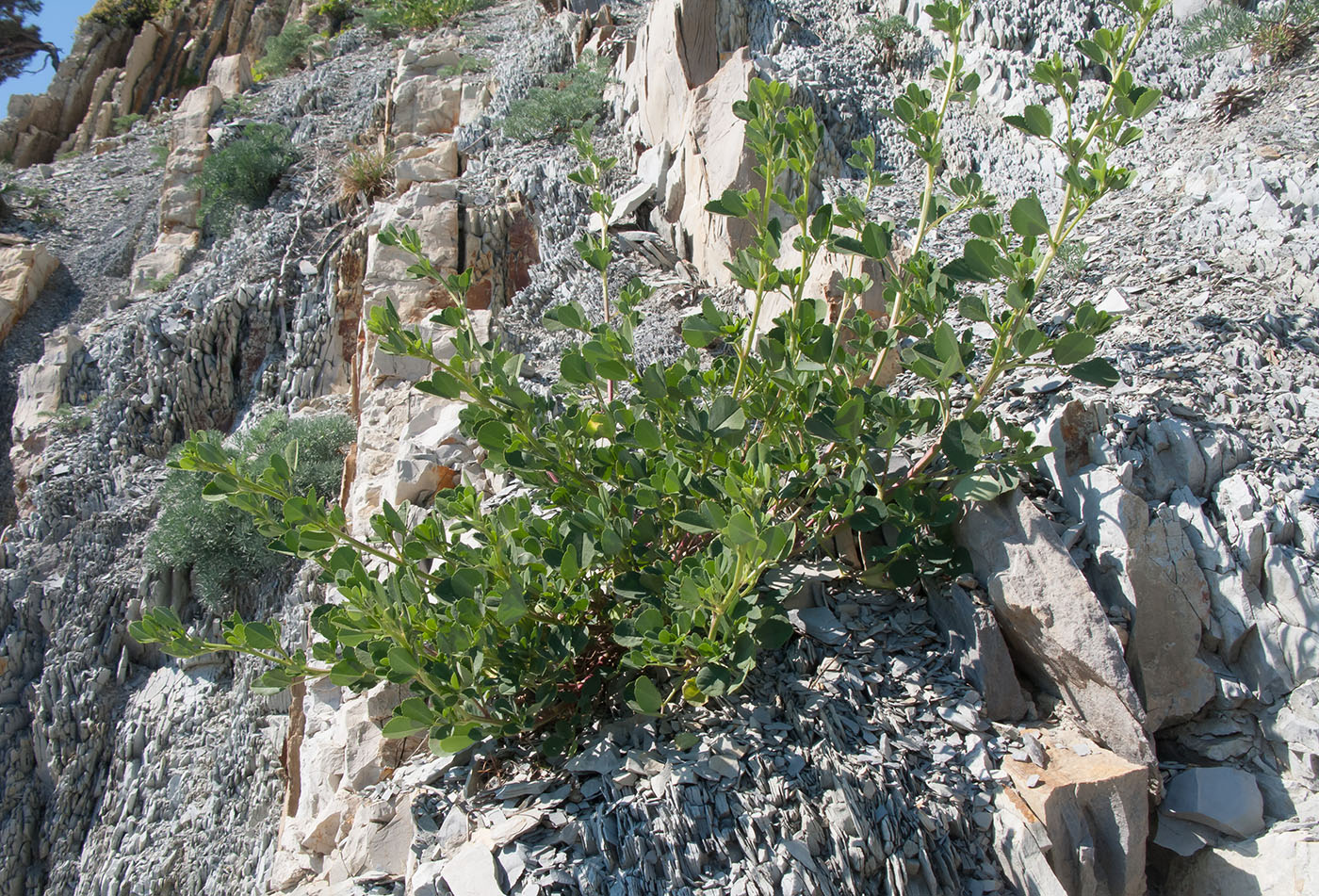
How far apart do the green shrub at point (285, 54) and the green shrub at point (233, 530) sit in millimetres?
9814

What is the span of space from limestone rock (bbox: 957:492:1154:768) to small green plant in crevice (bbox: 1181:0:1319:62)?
3.83m

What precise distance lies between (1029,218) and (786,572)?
4.01ft

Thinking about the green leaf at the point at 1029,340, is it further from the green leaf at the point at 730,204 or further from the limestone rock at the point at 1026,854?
the limestone rock at the point at 1026,854

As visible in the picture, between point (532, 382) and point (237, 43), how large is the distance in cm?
1687

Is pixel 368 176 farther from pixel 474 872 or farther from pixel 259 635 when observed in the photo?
pixel 474 872

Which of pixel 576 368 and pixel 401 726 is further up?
pixel 576 368

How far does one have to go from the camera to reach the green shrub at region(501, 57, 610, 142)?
22.0 feet

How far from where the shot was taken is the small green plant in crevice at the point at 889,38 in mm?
6188

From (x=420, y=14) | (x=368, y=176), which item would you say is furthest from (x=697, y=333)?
(x=420, y=14)

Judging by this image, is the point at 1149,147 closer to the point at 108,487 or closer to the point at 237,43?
the point at 108,487

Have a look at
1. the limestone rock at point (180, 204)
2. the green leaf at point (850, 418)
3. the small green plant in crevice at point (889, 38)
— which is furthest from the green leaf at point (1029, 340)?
the limestone rock at point (180, 204)

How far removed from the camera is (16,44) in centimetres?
1872

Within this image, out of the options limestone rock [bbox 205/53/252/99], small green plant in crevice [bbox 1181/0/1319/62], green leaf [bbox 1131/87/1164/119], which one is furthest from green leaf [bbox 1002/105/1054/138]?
limestone rock [bbox 205/53/252/99]

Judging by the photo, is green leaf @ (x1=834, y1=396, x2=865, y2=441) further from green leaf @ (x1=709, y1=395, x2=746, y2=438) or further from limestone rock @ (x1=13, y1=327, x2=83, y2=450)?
limestone rock @ (x1=13, y1=327, x2=83, y2=450)
